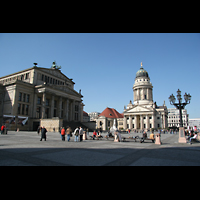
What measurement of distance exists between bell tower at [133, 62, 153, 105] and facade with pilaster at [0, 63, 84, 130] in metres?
53.4

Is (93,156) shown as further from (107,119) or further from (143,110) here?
(143,110)

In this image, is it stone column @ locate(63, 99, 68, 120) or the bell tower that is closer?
stone column @ locate(63, 99, 68, 120)

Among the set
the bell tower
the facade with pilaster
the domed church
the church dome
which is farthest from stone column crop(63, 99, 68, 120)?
the church dome

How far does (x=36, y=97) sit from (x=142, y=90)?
234ft

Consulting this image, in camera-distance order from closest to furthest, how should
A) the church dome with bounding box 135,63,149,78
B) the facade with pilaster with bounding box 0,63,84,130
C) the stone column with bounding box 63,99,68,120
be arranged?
the facade with pilaster with bounding box 0,63,84,130, the stone column with bounding box 63,99,68,120, the church dome with bounding box 135,63,149,78

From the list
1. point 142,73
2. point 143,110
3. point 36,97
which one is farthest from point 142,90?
point 36,97

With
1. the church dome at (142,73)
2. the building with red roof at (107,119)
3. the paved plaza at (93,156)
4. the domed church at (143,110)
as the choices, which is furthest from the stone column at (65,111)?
the church dome at (142,73)

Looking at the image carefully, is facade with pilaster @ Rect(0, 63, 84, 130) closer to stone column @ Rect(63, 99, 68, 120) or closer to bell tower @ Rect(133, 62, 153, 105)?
stone column @ Rect(63, 99, 68, 120)

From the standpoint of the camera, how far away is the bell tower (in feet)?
325

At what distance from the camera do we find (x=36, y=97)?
46.5 metres

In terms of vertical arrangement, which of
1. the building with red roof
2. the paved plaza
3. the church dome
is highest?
the church dome

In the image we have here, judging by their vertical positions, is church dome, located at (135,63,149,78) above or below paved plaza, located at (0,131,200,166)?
above

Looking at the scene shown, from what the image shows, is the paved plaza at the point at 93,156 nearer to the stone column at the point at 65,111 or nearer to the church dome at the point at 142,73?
the stone column at the point at 65,111
